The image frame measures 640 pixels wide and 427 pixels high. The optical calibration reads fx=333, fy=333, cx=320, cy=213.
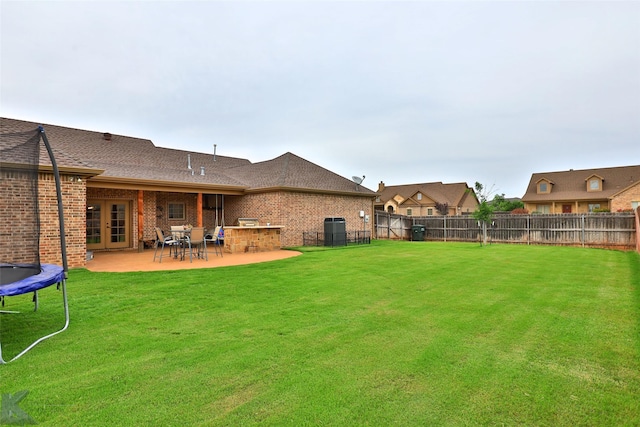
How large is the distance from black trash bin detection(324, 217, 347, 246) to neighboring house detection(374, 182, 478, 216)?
2215cm

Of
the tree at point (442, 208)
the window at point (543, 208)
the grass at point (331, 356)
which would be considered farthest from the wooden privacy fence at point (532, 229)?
the window at point (543, 208)

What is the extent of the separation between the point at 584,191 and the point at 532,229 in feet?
54.7

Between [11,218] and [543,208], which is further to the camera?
[543,208]

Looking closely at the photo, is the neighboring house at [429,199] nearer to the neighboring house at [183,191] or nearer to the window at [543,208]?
the window at [543,208]

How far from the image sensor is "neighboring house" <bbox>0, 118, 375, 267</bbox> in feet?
43.0

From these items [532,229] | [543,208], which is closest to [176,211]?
[532,229]

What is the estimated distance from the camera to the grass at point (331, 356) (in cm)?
230

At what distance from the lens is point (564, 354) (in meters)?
3.24

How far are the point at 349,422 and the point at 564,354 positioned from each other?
2438 millimetres

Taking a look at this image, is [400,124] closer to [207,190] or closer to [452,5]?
[452,5]

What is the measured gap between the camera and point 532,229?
1791 cm

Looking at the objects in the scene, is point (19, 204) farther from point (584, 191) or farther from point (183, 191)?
point (584, 191)

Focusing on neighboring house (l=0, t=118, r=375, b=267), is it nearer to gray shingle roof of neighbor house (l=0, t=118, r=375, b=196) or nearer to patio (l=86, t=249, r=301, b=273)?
gray shingle roof of neighbor house (l=0, t=118, r=375, b=196)

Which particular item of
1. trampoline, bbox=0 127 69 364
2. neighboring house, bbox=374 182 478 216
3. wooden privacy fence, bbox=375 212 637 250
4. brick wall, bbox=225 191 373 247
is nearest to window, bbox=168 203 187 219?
brick wall, bbox=225 191 373 247
